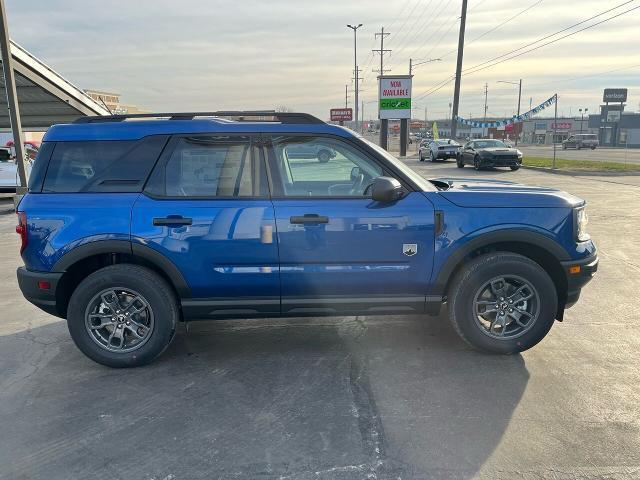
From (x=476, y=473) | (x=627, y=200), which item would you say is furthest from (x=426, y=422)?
(x=627, y=200)

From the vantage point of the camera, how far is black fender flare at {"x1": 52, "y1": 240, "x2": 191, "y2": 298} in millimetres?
3803

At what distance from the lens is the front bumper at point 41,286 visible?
3.86 m

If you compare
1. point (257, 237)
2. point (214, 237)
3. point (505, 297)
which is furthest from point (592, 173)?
point (214, 237)

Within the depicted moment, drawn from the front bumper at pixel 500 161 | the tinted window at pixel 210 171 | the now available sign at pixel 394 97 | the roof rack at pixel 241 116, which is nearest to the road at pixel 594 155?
the now available sign at pixel 394 97

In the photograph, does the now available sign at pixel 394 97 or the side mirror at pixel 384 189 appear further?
the now available sign at pixel 394 97

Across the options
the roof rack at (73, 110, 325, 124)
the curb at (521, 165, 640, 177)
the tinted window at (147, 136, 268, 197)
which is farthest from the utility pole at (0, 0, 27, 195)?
the curb at (521, 165, 640, 177)

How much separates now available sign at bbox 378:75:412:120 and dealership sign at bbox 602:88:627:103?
53.3 m

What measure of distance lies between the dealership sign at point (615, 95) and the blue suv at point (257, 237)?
264 ft

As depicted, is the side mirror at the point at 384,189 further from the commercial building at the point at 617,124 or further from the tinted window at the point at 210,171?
the commercial building at the point at 617,124

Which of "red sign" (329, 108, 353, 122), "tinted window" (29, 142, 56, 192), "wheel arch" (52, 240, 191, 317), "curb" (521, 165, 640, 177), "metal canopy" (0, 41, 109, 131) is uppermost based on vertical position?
"red sign" (329, 108, 353, 122)

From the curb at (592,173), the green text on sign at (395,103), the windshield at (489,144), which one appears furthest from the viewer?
the green text on sign at (395,103)

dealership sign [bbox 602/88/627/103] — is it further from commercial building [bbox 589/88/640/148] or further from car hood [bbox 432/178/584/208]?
car hood [bbox 432/178/584/208]

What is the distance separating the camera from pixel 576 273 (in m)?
3.99

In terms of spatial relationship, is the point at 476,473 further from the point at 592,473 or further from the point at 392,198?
the point at 392,198
